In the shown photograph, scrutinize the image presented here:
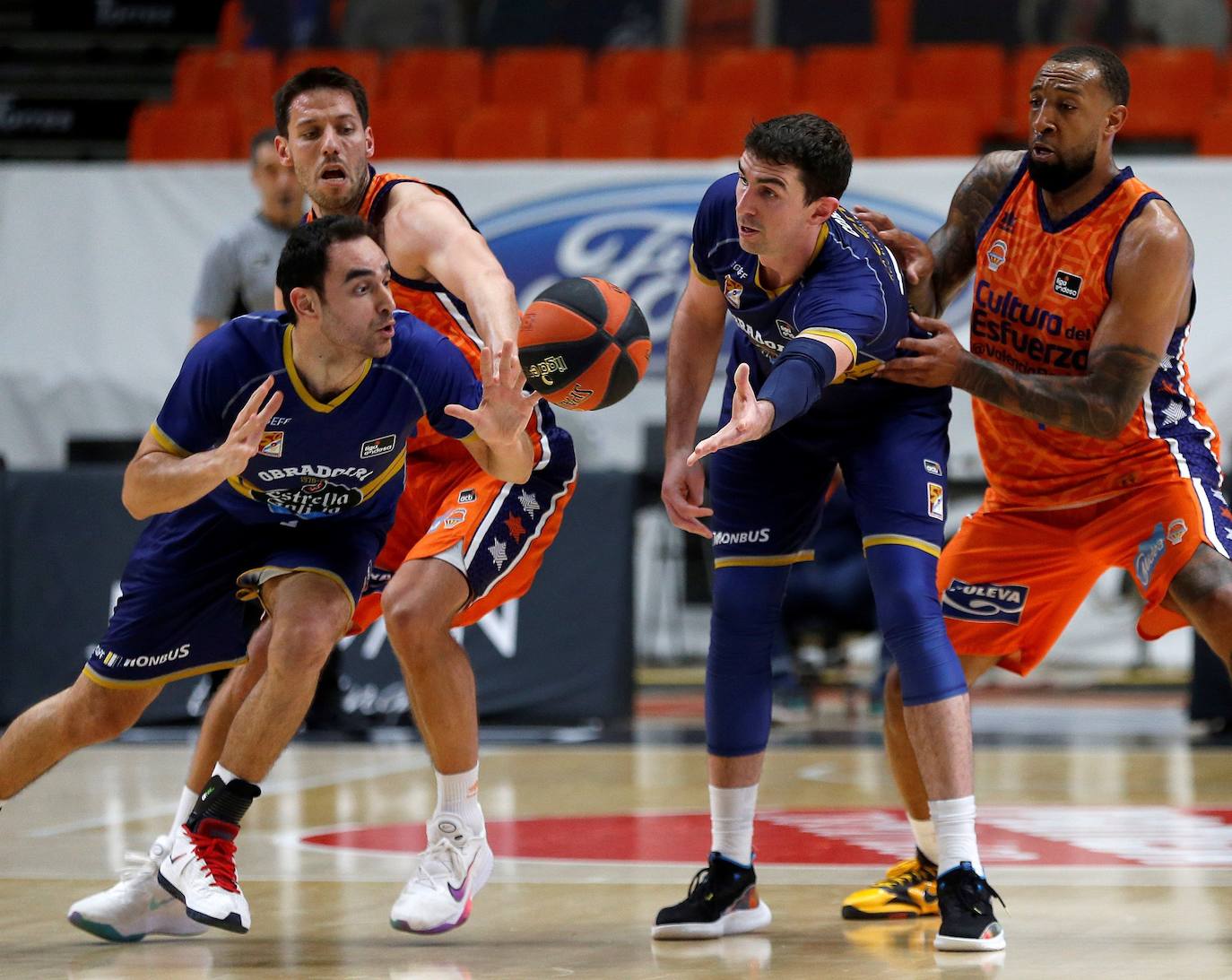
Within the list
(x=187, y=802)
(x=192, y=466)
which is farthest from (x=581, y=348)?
(x=187, y=802)

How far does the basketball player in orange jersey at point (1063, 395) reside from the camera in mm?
4293

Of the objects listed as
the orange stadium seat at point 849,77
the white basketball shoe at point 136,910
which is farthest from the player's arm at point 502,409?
the orange stadium seat at point 849,77

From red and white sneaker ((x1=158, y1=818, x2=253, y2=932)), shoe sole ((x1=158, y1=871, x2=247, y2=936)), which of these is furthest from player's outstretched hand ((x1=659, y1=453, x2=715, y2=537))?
shoe sole ((x1=158, y1=871, x2=247, y2=936))

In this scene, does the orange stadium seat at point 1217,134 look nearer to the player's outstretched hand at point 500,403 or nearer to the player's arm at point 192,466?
the player's outstretched hand at point 500,403

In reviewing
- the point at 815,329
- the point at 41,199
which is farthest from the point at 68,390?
the point at 815,329

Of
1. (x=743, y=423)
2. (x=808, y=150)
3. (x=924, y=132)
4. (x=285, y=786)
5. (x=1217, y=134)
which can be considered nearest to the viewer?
(x=743, y=423)

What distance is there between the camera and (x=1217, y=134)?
11.8m

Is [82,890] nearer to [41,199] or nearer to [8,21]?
[41,199]

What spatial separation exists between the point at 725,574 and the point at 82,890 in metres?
2.07

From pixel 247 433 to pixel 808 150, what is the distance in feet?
4.82

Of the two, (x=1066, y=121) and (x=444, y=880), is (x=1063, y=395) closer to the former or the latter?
(x=1066, y=121)

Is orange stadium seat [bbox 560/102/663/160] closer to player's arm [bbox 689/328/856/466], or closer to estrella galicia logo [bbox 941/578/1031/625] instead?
estrella galicia logo [bbox 941/578/1031/625]

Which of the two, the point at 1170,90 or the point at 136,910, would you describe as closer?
the point at 136,910

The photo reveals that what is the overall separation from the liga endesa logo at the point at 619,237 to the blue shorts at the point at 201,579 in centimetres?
636
